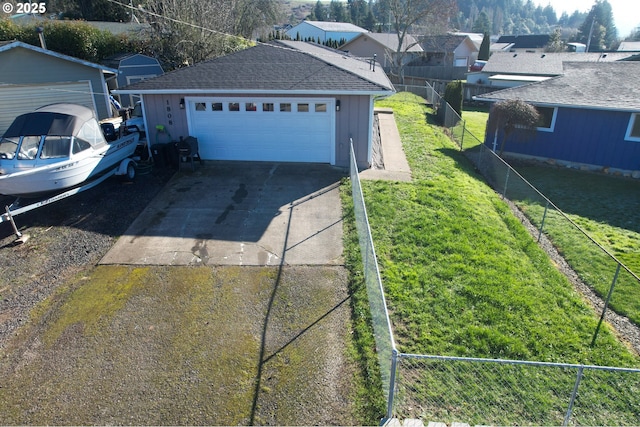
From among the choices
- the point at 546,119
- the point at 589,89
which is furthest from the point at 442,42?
the point at 546,119

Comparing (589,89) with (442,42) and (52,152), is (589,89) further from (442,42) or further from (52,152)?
(442,42)

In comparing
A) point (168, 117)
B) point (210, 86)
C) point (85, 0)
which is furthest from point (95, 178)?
point (85, 0)

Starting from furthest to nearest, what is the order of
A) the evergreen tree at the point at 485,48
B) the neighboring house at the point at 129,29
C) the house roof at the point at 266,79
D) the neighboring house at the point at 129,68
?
the evergreen tree at the point at 485,48
the neighboring house at the point at 129,29
the neighboring house at the point at 129,68
the house roof at the point at 266,79

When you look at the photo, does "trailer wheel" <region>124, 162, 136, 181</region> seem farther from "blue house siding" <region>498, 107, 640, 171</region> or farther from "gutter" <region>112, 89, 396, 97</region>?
"blue house siding" <region>498, 107, 640, 171</region>

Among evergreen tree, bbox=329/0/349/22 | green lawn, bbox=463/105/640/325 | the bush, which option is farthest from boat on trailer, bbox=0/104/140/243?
evergreen tree, bbox=329/0/349/22

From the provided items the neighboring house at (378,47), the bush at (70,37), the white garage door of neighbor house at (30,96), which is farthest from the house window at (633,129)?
the neighboring house at (378,47)

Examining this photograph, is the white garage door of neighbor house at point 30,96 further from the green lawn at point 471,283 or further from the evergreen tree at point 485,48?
the evergreen tree at point 485,48

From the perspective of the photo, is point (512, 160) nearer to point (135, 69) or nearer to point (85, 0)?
point (135, 69)
